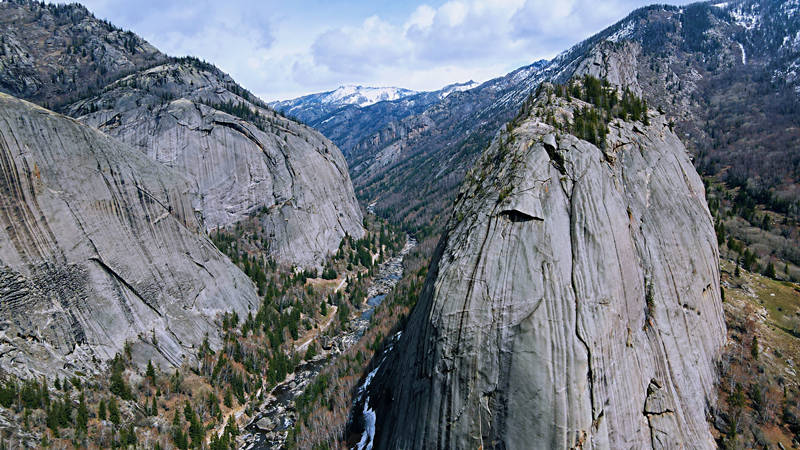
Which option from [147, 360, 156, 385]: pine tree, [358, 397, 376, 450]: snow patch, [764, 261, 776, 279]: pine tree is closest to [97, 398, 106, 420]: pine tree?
[147, 360, 156, 385]: pine tree

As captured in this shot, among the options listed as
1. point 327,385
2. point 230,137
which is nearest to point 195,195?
point 230,137

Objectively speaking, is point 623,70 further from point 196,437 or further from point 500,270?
point 196,437

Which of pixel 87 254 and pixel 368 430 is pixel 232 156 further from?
pixel 368 430

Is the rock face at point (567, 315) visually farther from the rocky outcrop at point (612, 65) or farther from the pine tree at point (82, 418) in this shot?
the rocky outcrop at point (612, 65)

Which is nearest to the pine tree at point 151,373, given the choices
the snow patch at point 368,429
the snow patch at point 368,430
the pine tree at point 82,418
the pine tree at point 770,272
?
the pine tree at point 82,418

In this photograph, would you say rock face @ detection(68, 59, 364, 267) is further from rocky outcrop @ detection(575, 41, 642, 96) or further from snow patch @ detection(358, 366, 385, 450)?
rocky outcrop @ detection(575, 41, 642, 96)

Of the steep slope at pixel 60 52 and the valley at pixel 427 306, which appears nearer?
the valley at pixel 427 306
